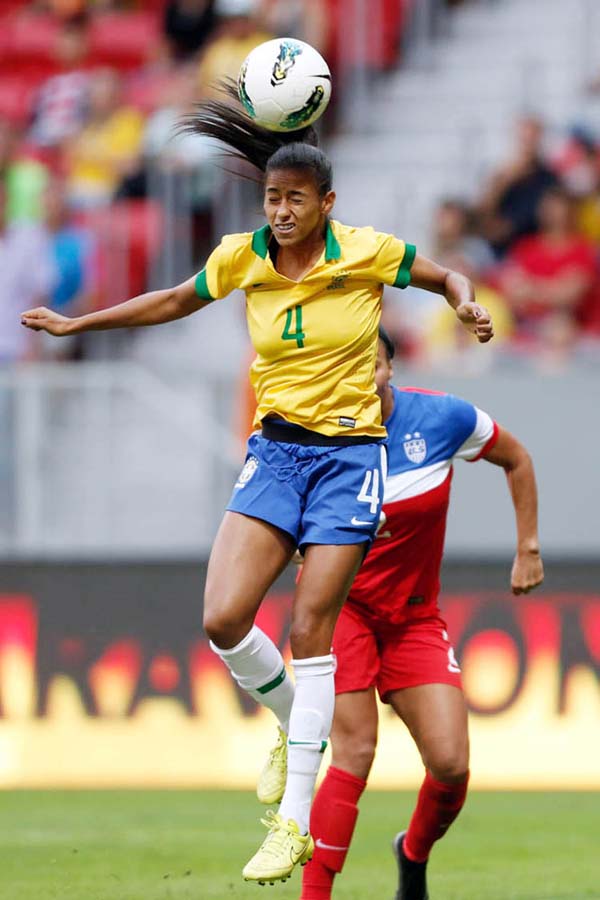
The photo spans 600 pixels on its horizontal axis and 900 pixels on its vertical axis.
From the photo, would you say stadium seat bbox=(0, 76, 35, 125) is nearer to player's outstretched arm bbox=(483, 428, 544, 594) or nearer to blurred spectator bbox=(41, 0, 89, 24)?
blurred spectator bbox=(41, 0, 89, 24)

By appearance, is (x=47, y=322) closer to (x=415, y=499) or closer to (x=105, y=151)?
(x=415, y=499)

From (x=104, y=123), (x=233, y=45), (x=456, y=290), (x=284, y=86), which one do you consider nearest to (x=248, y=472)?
(x=456, y=290)

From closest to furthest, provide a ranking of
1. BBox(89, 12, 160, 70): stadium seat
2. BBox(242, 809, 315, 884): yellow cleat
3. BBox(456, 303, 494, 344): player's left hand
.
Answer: BBox(242, 809, 315, 884): yellow cleat
BBox(456, 303, 494, 344): player's left hand
BBox(89, 12, 160, 70): stadium seat

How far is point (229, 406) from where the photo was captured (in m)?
12.0

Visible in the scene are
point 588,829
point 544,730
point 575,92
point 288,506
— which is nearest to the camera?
point 288,506

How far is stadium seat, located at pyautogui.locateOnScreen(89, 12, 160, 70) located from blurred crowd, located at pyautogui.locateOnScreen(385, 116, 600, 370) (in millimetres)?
4958

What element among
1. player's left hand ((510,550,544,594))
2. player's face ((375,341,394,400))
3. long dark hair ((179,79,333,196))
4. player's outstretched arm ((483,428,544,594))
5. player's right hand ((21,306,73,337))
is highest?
long dark hair ((179,79,333,196))

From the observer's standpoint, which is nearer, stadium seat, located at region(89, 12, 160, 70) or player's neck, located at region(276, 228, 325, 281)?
player's neck, located at region(276, 228, 325, 281)

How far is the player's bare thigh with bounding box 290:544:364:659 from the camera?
6.18 metres

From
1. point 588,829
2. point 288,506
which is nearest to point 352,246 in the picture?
point 288,506

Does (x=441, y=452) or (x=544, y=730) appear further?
(x=544, y=730)

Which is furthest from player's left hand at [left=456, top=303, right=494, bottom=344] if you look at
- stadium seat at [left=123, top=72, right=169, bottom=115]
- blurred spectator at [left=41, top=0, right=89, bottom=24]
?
blurred spectator at [left=41, top=0, right=89, bottom=24]

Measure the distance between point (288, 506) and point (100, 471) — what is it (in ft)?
18.9

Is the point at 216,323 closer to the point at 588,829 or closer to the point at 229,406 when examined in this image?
the point at 229,406
